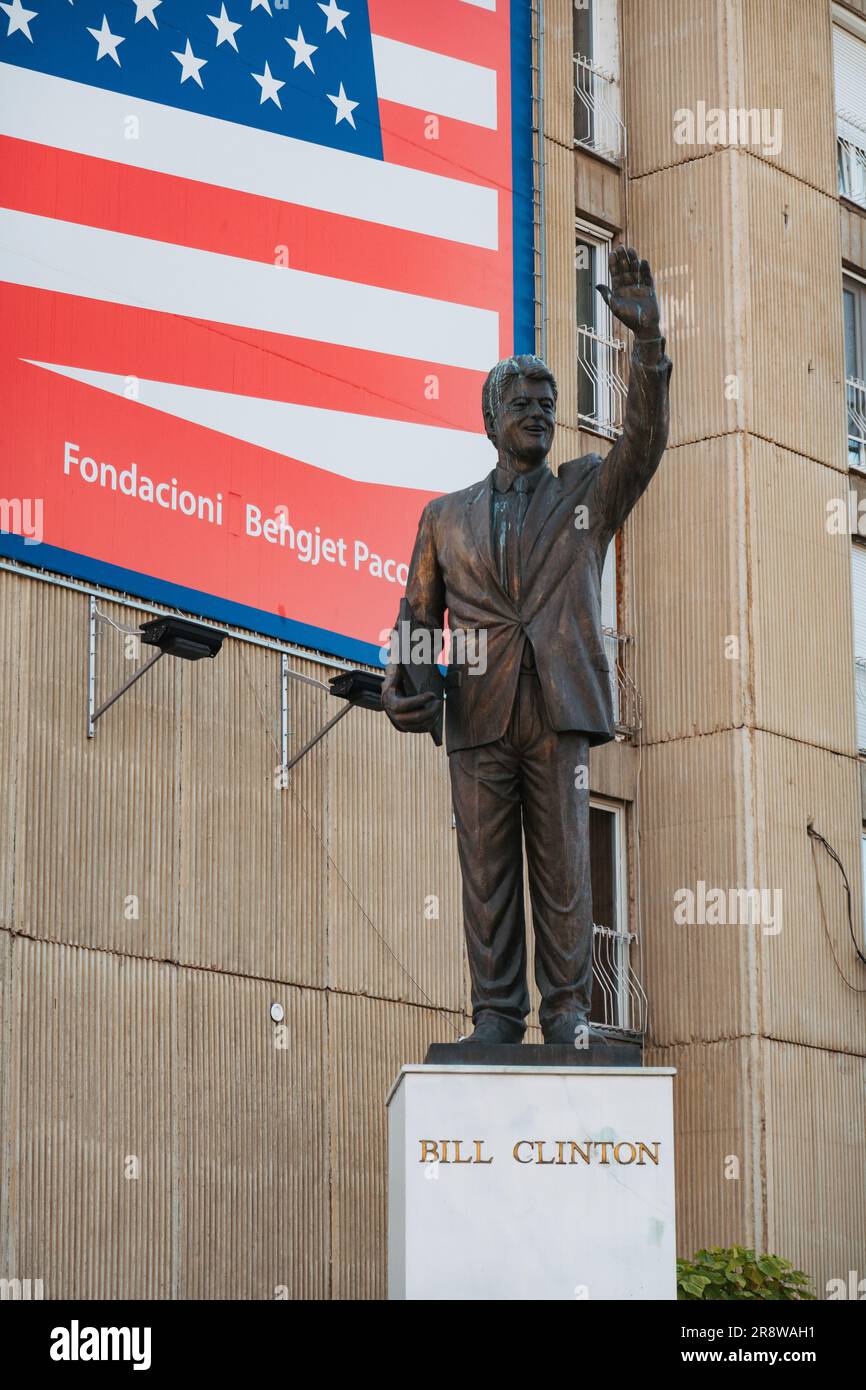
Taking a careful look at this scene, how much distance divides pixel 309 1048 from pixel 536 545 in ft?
38.0

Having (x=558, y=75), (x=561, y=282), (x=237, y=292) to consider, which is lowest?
(x=237, y=292)

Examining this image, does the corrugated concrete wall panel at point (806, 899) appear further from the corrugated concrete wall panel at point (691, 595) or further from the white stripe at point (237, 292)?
the white stripe at point (237, 292)

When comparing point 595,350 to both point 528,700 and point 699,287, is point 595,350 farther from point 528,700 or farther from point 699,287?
point 528,700

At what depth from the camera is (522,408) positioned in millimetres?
10609

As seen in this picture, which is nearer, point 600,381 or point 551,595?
point 551,595

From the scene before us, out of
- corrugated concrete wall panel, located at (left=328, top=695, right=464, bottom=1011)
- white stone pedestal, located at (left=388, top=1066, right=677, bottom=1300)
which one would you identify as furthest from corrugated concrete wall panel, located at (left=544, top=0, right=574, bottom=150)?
white stone pedestal, located at (left=388, top=1066, right=677, bottom=1300)

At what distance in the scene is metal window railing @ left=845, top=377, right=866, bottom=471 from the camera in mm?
27953

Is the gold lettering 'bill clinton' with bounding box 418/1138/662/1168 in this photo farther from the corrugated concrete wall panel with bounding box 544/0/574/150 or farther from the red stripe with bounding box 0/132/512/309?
the corrugated concrete wall panel with bounding box 544/0/574/150

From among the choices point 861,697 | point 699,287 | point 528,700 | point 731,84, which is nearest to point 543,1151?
point 528,700

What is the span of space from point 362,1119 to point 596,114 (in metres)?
11.9

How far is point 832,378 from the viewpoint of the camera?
26953mm

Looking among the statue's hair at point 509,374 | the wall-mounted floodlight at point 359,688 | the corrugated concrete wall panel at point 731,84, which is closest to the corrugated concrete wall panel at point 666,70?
the corrugated concrete wall panel at point 731,84
